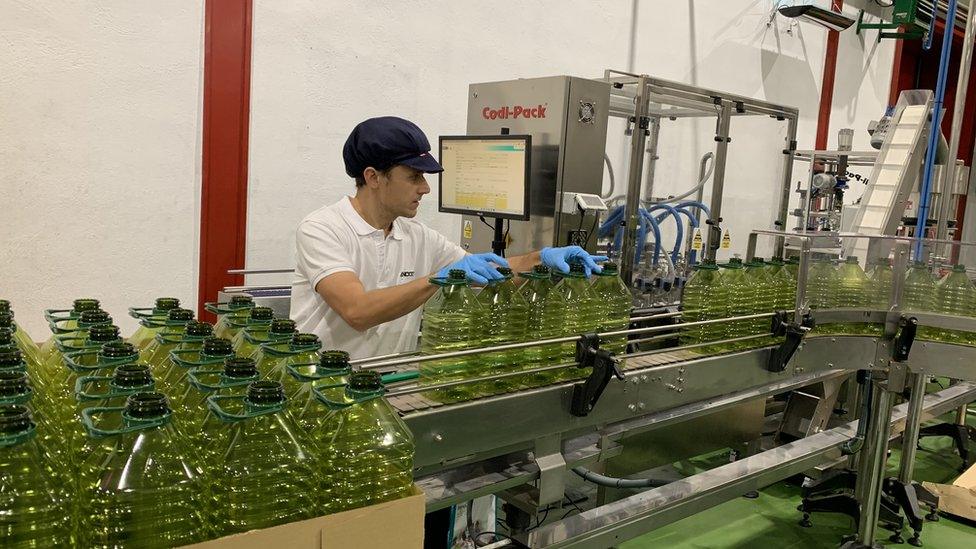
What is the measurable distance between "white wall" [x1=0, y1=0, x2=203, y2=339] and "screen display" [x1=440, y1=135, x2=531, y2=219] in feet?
3.91

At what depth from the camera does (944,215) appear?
3621 millimetres

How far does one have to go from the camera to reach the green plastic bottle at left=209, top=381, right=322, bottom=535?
870 millimetres

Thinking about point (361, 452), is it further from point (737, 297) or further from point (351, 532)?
point (737, 297)

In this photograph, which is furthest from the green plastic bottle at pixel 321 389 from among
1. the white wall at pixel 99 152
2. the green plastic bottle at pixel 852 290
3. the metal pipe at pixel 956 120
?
the metal pipe at pixel 956 120

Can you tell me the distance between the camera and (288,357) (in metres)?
1.13

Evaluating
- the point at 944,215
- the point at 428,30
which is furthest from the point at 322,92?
the point at 944,215

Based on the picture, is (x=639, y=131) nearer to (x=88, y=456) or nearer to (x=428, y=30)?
(x=428, y=30)

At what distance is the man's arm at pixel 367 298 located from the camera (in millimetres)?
1810

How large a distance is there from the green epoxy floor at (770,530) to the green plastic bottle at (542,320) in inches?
67.6

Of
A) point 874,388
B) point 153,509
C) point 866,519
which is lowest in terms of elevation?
point 866,519

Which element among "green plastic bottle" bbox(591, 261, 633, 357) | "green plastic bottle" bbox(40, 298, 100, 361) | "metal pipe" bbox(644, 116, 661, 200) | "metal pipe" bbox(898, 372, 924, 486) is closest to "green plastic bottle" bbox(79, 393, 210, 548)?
"green plastic bottle" bbox(40, 298, 100, 361)

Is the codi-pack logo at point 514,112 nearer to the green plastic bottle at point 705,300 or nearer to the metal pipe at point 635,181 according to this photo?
the metal pipe at point 635,181

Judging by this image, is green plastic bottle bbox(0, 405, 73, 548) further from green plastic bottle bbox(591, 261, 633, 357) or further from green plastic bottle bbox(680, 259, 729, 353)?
green plastic bottle bbox(680, 259, 729, 353)

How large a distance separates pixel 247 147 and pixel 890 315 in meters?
2.80
